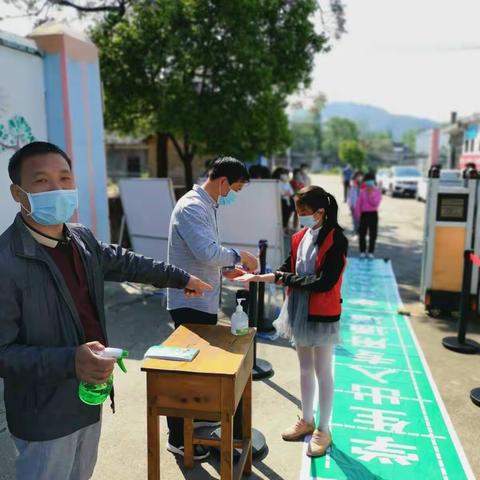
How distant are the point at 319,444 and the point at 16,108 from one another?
5374 mm

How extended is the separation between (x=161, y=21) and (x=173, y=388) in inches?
407

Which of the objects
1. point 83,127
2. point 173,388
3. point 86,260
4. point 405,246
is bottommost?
point 405,246

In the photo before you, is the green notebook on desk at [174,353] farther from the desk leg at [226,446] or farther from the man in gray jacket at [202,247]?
the man in gray jacket at [202,247]

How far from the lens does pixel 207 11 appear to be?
1112 centimetres

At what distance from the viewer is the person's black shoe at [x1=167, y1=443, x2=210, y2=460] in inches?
139

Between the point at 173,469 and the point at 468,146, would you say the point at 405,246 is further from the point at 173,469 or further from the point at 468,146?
the point at 468,146

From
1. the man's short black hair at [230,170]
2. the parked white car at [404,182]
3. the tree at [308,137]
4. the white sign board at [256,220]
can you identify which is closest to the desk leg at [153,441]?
the man's short black hair at [230,170]

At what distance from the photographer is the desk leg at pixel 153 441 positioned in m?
2.54

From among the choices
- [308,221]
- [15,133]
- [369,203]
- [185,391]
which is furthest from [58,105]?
[369,203]

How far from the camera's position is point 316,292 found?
3.37 metres

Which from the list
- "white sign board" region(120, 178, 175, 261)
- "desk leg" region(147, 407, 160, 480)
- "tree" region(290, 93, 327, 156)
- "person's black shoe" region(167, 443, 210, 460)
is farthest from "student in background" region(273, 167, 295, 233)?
"tree" region(290, 93, 327, 156)

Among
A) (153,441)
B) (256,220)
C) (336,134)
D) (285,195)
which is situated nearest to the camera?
(153,441)

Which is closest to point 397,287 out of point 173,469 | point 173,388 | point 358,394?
point 358,394

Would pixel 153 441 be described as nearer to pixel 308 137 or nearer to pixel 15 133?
pixel 15 133
